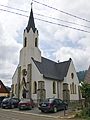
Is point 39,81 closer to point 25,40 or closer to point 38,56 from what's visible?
point 38,56

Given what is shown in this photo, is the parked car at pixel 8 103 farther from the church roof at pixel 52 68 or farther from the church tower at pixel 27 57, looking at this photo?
the church roof at pixel 52 68

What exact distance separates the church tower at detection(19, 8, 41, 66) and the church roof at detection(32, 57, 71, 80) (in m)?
1.81

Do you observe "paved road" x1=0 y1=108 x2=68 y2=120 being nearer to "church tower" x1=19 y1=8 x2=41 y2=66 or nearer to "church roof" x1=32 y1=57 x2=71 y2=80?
"church roof" x1=32 y1=57 x2=71 y2=80

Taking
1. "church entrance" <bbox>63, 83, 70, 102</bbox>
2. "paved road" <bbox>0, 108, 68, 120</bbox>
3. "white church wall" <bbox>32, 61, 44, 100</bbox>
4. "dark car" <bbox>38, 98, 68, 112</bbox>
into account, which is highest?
"white church wall" <bbox>32, 61, 44, 100</bbox>

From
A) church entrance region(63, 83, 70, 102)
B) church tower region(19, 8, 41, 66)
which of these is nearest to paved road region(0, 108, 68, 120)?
church tower region(19, 8, 41, 66)

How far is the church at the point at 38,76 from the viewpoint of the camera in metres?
41.4

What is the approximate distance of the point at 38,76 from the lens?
4109 centimetres

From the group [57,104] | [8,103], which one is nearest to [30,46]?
[8,103]

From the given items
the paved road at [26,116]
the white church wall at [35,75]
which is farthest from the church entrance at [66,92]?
the paved road at [26,116]

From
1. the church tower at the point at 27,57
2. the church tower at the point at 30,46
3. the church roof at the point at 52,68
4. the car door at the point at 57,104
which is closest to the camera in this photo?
the car door at the point at 57,104

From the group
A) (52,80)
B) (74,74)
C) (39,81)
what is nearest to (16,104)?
(39,81)

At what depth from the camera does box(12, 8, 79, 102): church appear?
41375 mm

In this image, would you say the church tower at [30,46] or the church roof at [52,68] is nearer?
the church roof at [52,68]

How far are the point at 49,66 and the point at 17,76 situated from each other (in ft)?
21.5
